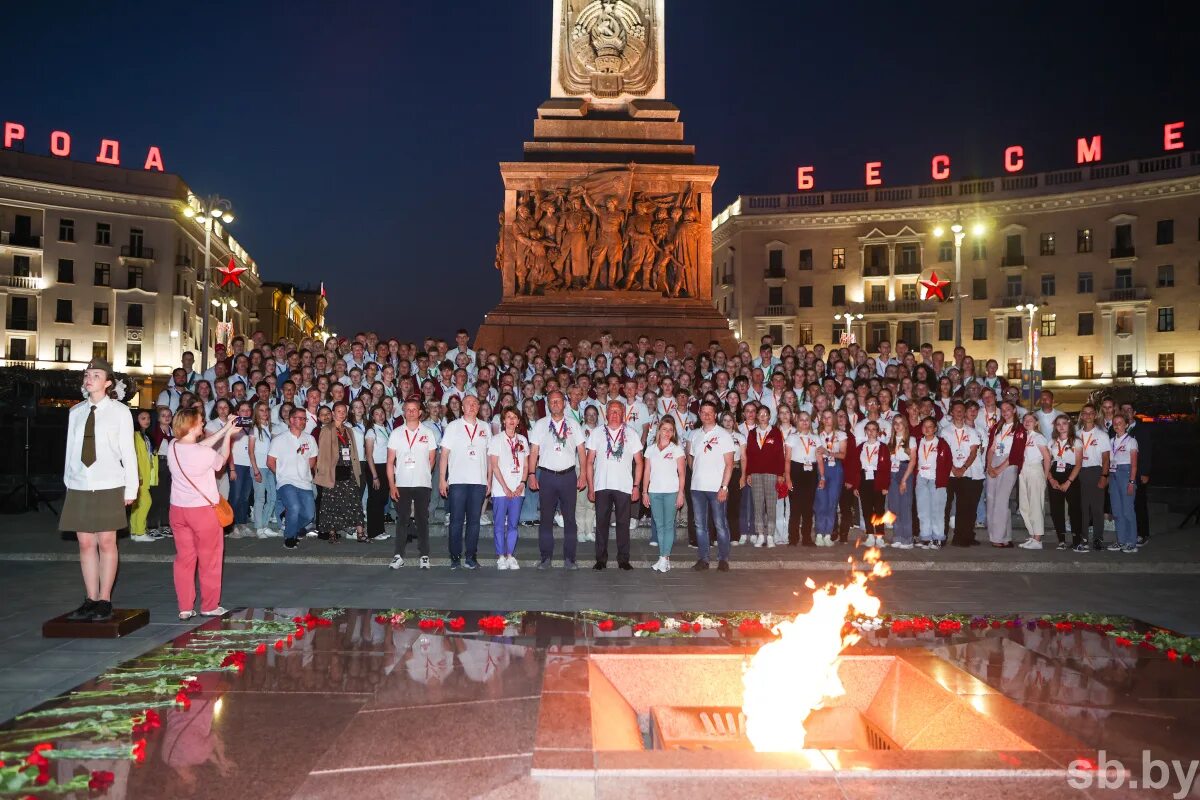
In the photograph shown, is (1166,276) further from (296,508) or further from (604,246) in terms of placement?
(296,508)

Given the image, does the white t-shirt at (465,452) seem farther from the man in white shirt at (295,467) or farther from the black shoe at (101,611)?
the black shoe at (101,611)

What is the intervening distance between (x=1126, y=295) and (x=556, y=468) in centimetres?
5806

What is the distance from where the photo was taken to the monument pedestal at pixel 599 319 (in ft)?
64.3

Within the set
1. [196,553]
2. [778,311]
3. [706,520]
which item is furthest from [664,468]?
[778,311]

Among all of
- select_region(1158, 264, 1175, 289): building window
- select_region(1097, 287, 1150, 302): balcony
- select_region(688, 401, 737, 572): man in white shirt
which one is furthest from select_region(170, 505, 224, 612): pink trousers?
select_region(1158, 264, 1175, 289): building window

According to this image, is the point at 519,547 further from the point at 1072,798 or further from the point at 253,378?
the point at 1072,798

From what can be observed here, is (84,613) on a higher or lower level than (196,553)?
lower

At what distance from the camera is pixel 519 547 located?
11.9 m

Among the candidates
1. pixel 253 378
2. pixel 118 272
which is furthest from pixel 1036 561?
pixel 118 272

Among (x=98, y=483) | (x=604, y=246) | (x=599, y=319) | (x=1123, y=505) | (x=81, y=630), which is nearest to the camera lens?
(x=81, y=630)

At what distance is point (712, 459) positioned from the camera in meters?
10.6

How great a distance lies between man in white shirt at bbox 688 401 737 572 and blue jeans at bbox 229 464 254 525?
654 centimetres

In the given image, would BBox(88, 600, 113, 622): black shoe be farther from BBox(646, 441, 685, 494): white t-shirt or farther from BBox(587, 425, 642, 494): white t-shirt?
BBox(646, 441, 685, 494): white t-shirt

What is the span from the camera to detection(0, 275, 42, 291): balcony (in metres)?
57.3
